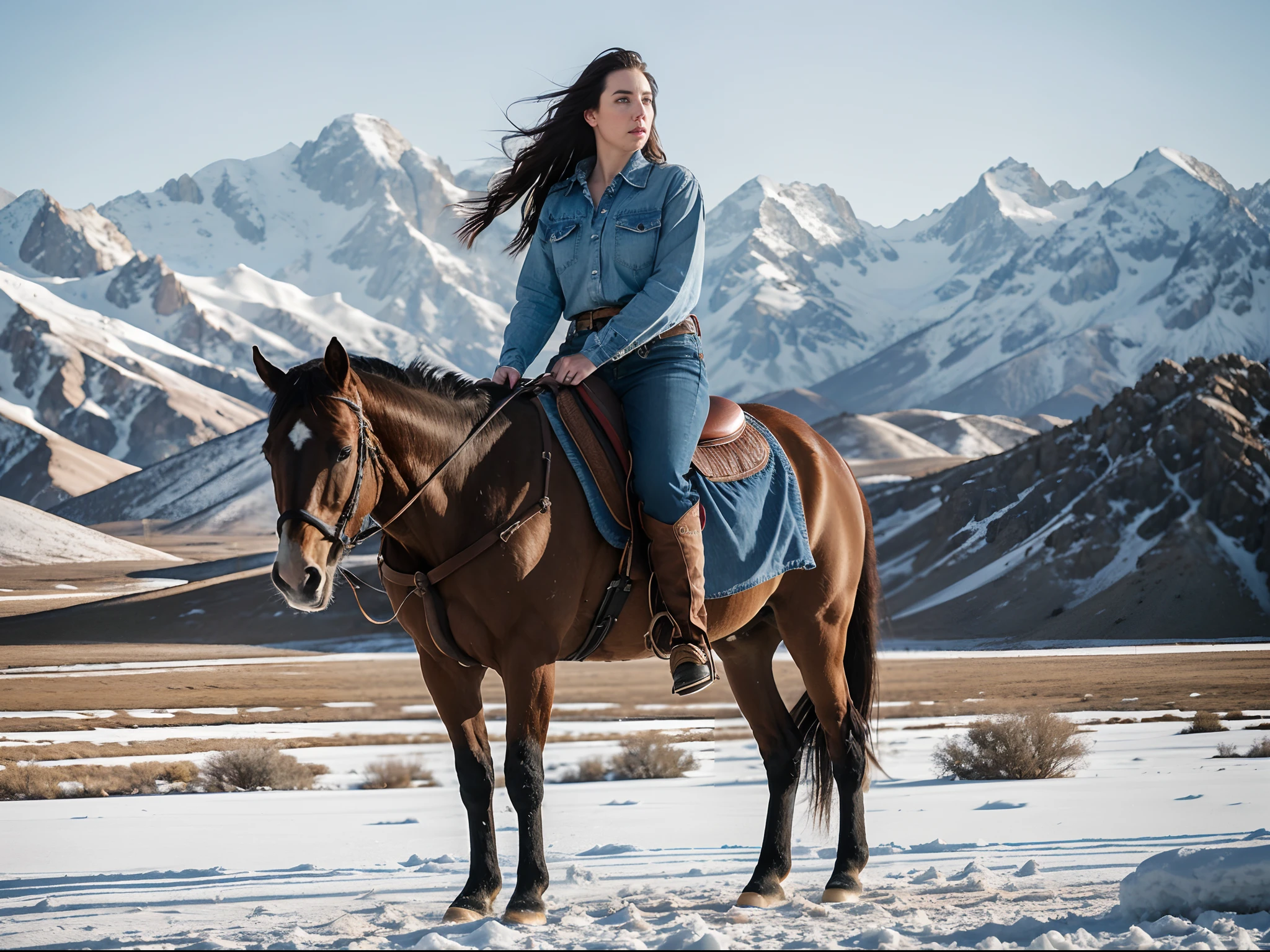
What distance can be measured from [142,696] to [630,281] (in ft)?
56.3

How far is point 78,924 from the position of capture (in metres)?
5.50

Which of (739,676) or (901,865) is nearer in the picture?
(739,676)

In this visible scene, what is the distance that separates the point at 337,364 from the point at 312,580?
0.85m

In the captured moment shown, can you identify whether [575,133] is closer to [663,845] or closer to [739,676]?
[739,676]

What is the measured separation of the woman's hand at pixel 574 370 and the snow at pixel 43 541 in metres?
17.5

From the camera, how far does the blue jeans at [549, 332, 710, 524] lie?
5.35 meters

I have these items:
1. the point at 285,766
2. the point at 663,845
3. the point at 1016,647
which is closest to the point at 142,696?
the point at 285,766

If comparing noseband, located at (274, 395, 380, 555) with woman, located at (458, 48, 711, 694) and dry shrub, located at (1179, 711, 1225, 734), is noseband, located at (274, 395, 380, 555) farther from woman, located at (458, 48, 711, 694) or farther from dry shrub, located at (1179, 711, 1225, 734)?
dry shrub, located at (1179, 711, 1225, 734)

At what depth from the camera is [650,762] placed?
14445mm

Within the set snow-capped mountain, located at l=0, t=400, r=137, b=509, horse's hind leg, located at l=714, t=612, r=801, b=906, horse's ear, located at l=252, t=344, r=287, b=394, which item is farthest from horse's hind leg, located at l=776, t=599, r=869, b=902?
snow-capped mountain, located at l=0, t=400, r=137, b=509

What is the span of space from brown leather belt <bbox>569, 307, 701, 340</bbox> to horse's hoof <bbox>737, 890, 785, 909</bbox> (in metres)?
2.85

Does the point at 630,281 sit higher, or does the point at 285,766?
the point at 630,281

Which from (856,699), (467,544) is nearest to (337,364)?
(467,544)

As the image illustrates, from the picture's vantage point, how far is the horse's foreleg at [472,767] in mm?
5242
